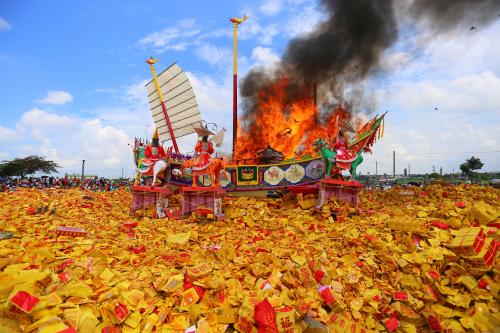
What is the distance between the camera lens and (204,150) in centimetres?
1340

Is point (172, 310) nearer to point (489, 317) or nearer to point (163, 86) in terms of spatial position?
point (489, 317)

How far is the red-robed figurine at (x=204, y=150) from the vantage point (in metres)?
13.3

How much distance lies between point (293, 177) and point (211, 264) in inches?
363

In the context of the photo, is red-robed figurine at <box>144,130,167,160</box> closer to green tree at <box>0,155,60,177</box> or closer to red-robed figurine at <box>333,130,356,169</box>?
red-robed figurine at <box>333,130,356,169</box>

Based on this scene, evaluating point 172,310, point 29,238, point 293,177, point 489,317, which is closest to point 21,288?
point 172,310

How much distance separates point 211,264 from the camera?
7.41 meters

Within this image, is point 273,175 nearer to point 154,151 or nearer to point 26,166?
point 154,151

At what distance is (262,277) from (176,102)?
17577 millimetres

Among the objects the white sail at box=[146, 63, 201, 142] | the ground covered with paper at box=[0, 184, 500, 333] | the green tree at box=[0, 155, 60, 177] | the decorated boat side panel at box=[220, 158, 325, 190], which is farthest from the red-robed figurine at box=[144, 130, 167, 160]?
the green tree at box=[0, 155, 60, 177]

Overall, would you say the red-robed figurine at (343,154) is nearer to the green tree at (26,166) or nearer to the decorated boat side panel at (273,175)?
the decorated boat side panel at (273,175)

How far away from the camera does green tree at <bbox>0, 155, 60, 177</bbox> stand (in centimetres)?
4534

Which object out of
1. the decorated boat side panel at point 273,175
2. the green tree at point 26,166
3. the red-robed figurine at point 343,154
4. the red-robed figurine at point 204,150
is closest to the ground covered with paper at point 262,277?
the red-robed figurine at point 343,154

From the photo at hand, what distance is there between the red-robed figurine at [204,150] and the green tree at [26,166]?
4556 centimetres

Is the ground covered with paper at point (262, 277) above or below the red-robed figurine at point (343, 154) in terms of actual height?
below
